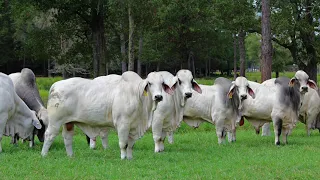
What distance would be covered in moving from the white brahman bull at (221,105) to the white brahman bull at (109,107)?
11.4 ft

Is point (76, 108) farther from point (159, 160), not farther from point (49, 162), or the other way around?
point (159, 160)

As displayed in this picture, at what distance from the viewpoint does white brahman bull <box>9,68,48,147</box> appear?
13380 mm

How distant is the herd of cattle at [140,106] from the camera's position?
35.1 feet

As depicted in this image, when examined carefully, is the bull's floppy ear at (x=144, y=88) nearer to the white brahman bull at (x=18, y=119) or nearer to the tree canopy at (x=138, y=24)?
the white brahman bull at (x=18, y=119)

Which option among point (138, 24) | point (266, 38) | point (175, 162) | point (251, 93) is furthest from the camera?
point (138, 24)

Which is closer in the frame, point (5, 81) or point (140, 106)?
point (140, 106)

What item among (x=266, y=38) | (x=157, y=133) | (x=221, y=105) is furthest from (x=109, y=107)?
(x=266, y=38)

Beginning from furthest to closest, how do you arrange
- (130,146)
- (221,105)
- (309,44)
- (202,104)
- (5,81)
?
(309,44) → (202,104) → (221,105) → (5,81) → (130,146)

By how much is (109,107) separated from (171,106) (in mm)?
1959

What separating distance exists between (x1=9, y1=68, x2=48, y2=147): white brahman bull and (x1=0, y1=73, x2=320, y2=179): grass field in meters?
0.61

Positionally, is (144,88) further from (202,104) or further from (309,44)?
(309,44)

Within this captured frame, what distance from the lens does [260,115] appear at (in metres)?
14.7

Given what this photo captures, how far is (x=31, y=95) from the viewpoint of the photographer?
1388 centimetres

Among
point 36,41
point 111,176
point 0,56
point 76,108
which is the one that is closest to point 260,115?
point 76,108
